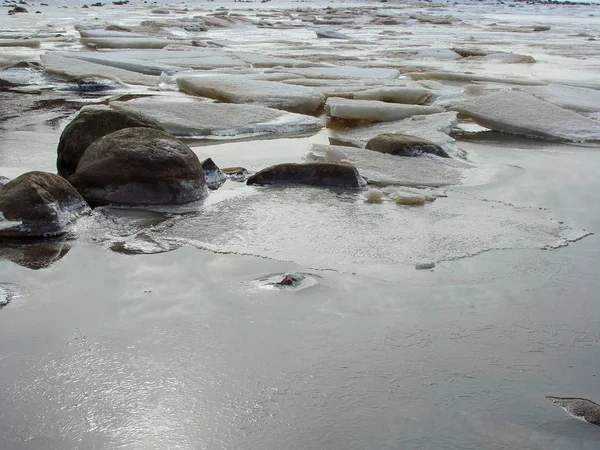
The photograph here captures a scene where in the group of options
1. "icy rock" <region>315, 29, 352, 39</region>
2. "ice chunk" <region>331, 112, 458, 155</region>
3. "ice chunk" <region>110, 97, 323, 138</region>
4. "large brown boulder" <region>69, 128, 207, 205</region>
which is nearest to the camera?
"large brown boulder" <region>69, 128, 207, 205</region>

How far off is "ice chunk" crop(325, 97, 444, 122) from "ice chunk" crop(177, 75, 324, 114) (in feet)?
1.22

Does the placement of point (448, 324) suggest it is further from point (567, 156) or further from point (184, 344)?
point (567, 156)

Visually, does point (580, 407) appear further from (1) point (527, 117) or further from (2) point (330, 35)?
(2) point (330, 35)

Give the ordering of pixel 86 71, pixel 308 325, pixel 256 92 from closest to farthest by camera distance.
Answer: pixel 308 325 < pixel 256 92 < pixel 86 71

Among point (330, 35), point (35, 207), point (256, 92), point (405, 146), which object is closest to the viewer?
point (35, 207)

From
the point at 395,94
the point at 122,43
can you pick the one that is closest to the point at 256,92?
the point at 395,94

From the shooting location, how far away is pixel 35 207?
3.41 m

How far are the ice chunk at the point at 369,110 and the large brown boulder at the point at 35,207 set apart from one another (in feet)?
10.2

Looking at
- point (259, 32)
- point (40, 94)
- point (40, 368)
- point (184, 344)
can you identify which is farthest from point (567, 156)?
point (259, 32)

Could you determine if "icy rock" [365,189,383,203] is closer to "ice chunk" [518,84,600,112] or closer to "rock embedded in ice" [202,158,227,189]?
"rock embedded in ice" [202,158,227,189]

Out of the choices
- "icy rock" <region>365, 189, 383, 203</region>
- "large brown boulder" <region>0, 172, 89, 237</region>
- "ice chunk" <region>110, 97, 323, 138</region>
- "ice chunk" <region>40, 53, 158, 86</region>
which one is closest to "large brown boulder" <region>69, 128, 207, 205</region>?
"large brown boulder" <region>0, 172, 89, 237</region>

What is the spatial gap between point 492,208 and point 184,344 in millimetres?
2155

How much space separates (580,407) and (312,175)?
2.49 m

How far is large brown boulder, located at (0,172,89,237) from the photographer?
3.35 metres
